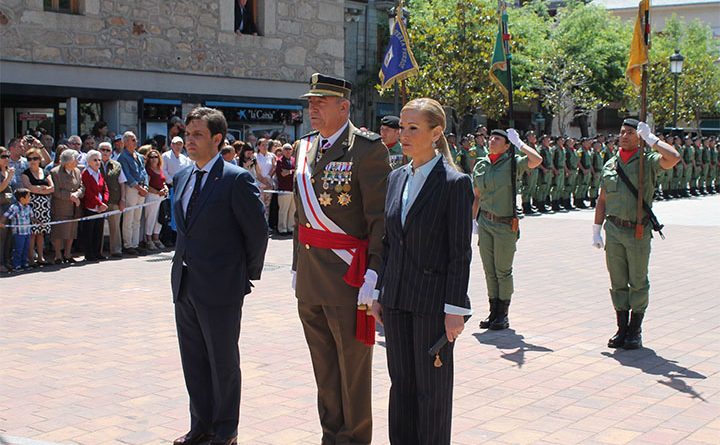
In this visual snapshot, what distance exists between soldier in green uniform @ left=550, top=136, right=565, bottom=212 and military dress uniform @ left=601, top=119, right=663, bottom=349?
624 inches

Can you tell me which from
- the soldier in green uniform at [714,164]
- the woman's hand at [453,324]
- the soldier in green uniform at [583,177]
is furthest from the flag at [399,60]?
the soldier in green uniform at [714,164]

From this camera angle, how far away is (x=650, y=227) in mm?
7941

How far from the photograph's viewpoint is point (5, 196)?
480 inches

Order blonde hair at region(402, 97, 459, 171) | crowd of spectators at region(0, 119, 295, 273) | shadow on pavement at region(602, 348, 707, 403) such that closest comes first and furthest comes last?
blonde hair at region(402, 97, 459, 171), shadow on pavement at region(602, 348, 707, 403), crowd of spectators at region(0, 119, 295, 273)

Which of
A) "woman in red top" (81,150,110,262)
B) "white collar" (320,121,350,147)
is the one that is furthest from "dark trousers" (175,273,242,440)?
"woman in red top" (81,150,110,262)

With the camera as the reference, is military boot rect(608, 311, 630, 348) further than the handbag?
No

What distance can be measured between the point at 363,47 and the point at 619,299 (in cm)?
2943

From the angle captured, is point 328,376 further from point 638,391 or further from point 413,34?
point 413,34

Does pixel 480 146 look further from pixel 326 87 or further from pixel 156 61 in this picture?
pixel 326 87

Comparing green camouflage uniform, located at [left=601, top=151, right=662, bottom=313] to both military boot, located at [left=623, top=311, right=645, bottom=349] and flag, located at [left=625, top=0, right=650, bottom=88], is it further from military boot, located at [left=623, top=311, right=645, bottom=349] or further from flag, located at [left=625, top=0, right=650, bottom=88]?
flag, located at [left=625, top=0, right=650, bottom=88]

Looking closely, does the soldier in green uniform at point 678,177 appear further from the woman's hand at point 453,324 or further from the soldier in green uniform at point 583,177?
the woman's hand at point 453,324

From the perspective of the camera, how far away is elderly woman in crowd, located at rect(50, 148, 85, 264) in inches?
507

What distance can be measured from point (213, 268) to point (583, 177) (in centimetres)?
2135

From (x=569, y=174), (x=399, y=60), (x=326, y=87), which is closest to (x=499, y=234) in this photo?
(x=399, y=60)
